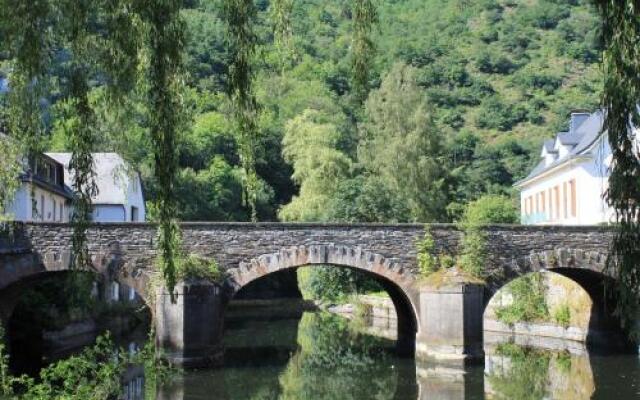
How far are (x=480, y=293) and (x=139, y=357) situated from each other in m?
15.1

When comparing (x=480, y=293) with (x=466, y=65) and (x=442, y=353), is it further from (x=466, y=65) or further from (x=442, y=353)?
(x=466, y=65)

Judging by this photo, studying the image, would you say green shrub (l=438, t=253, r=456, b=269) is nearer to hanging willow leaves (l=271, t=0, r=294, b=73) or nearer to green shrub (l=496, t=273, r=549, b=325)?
green shrub (l=496, t=273, r=549, b=325)

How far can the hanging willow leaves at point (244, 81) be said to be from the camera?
271 inches

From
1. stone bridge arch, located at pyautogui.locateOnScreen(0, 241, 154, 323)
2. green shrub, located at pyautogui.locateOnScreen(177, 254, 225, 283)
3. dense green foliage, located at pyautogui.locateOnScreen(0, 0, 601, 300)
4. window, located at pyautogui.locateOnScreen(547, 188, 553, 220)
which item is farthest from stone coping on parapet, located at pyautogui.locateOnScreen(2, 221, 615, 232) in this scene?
window, located at pyautogui.locateOnScreen(547, 188, 553, 220)

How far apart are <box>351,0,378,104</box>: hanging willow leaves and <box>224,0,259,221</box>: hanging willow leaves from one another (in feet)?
2.60

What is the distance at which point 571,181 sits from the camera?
1350 inches

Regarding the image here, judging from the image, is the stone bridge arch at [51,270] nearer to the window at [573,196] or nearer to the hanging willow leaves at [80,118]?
the hanging willow leaves at [80,118]

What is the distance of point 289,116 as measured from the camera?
71.2 m

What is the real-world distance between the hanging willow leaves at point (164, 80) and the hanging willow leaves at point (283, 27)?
793mm

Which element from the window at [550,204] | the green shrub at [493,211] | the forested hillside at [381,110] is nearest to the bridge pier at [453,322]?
the forested hillside at [381,110]

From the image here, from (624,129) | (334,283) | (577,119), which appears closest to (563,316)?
(577,119)

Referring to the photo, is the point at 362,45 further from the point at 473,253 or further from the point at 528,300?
the point at 528,300

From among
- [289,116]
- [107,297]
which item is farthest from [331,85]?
[107,297]

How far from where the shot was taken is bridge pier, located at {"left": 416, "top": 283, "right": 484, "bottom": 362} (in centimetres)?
2300
